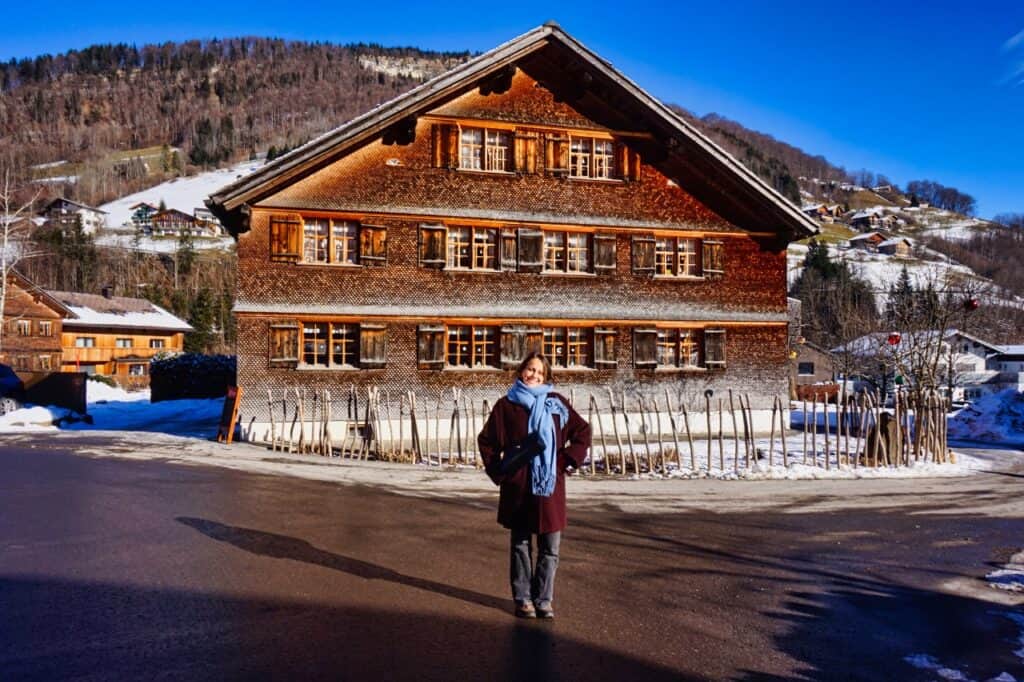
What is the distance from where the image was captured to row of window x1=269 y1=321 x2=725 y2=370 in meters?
21.0

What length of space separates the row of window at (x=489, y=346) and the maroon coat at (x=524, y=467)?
15.5 meters

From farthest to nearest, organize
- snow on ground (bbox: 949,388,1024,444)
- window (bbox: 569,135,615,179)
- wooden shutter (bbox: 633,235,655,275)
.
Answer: snow on ground (bbox: 949,388,1024,444)
wooden shutter (bbox: 633,235,655,275)
window (bbox: 569,135,615,179)

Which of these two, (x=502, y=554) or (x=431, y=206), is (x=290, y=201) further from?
(x=502, y=554)

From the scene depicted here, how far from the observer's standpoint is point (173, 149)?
181m

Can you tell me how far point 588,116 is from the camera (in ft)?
76.9

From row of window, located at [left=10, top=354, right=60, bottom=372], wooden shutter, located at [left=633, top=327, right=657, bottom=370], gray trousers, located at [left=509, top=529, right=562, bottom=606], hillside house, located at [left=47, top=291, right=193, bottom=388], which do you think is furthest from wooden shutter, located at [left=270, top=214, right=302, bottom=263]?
row of window, located at [left=10, top=354, right=60, bottom=372]

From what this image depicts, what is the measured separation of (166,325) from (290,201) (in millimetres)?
38999

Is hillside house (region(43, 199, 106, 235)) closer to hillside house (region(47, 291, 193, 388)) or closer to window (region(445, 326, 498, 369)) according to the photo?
hillside house (region(47, 291, 193, 388))

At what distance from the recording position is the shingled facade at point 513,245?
2075cm

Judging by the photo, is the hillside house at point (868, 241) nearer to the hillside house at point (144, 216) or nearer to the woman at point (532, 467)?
the hillside house at point (144, 216)

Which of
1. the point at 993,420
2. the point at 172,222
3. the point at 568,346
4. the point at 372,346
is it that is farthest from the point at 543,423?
the point at 172,222

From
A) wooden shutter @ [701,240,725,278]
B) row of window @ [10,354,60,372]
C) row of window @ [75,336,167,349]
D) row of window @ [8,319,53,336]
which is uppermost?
wooden shutter @ [701,240,725,278]

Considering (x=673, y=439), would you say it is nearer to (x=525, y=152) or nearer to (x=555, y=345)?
(x=555, y=345)

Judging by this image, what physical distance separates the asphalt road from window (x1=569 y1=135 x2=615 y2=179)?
46.1ft
